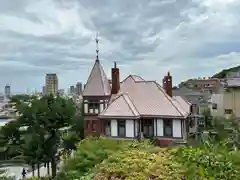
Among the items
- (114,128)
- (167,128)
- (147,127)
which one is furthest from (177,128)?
(114,128)

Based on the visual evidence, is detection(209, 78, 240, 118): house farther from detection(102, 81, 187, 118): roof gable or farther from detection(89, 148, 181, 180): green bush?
detection(89, 148, 181, 180): green bush

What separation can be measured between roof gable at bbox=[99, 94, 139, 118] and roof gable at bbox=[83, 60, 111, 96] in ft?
4.94

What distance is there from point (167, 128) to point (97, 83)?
555cm

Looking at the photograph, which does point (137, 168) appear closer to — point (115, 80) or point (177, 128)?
point (177, 128)

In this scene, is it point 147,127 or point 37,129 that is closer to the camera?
point 147,127

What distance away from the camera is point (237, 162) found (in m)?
4.95

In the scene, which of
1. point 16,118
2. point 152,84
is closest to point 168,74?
point 152,84

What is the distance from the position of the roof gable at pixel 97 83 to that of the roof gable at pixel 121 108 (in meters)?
1.51

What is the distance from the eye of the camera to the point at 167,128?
1800cm

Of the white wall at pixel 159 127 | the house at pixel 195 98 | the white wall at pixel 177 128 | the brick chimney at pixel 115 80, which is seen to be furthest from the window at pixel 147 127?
the house at pixel 195 98

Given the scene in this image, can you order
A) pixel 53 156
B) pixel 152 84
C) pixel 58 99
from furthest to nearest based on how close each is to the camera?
pixel 58 99, pixel 53 156, pixel 152 84

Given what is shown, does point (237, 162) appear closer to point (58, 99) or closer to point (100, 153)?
point (100, 153)

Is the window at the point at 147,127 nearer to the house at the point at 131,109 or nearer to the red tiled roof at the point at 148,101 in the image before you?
the house at the point at 131,109

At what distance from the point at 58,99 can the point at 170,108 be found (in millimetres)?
10145
